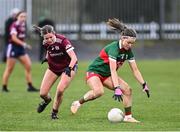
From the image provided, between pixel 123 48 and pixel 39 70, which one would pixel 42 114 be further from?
pixel 39 70

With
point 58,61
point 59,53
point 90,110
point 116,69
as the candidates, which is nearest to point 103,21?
point 90,110

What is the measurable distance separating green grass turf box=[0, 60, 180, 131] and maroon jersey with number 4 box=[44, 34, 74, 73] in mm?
1043

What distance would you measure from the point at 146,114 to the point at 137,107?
154cm

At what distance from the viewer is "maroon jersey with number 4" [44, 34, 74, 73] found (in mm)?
15102

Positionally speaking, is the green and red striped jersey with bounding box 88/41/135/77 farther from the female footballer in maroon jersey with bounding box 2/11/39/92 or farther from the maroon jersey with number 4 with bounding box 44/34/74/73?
the female footballer in maroon jersey with bounding box 2/11/39/92

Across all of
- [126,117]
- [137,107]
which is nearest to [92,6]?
[137,107]

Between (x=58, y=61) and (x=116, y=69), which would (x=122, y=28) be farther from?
(x=58, y=61)

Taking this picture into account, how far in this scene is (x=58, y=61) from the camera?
15453 mm

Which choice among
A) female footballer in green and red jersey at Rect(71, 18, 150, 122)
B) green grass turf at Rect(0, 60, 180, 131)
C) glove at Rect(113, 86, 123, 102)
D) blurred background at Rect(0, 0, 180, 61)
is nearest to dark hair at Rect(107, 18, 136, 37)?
female footballer in green and red jersey at Rect(71, 18, 150, 122)

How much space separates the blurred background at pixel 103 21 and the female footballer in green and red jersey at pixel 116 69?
2314 cm

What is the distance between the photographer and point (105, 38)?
39.2 meters

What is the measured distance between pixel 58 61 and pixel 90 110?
6.34ft

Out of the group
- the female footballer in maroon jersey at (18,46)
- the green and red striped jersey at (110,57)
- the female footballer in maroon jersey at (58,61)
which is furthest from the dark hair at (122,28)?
the female footballer in maroon jersey at (18,46)

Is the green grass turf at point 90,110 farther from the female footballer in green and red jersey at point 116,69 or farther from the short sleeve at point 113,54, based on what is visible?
the short sleeve at point 113,54
